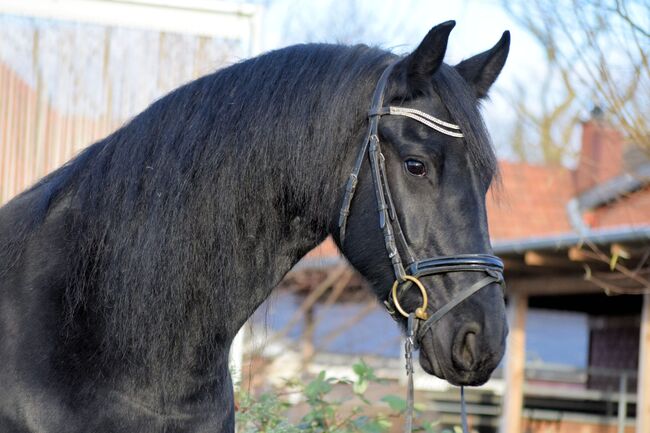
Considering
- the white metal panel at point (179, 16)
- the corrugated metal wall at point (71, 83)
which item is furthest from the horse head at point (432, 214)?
the corrugated metal wall at point (71, 83)

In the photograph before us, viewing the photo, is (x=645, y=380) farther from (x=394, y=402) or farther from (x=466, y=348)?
(x=466, y=348)

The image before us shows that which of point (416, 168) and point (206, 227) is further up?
point (416, 168)

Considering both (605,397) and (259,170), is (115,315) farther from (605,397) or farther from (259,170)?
(605,397)

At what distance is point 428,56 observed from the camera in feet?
8.93

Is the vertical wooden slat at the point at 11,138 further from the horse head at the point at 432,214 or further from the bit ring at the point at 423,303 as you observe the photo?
the bit ring at the point at 423,303

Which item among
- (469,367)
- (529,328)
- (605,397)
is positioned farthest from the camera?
(529,328)

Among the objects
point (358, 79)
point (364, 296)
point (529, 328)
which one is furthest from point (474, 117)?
point (529, 328)

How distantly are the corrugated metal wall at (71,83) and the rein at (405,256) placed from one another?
3.83 meters

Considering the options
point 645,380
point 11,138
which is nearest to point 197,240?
point 11,138

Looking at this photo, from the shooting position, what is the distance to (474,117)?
276 centimetres

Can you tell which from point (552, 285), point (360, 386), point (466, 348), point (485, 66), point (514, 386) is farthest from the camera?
point (552, 285)

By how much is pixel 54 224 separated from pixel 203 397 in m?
0.73

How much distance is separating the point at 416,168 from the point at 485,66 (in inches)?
22.3

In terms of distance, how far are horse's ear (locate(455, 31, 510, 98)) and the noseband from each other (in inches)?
12.6
